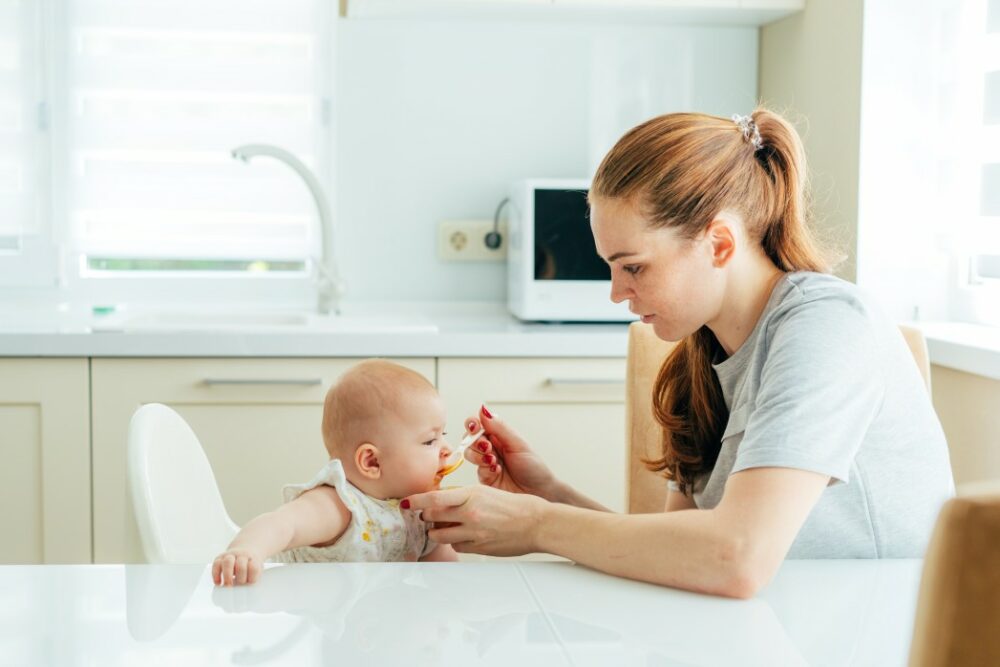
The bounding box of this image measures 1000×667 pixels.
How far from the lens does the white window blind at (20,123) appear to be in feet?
9.14

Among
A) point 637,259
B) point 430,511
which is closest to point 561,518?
point 430,511

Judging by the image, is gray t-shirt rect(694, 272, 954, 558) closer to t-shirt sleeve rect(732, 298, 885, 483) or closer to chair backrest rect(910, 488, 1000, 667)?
t-shirt sleeve rect(732, 298, 885, 483)

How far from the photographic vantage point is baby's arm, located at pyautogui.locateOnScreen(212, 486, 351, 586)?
0.99 meters

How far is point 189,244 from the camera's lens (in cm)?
291

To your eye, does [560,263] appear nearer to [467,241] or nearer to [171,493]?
[467,241]

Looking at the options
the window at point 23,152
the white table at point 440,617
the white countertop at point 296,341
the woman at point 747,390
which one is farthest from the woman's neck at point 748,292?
the window at point 23,152

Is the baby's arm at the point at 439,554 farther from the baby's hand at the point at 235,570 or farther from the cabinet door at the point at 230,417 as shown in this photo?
the cabinet door at the point at 230,417

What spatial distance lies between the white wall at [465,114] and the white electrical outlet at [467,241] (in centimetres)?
3

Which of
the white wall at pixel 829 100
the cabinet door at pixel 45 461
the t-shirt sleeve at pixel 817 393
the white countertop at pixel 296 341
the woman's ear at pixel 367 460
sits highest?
the white wall at pixel 829 100

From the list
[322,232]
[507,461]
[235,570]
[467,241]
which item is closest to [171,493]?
[235,570]

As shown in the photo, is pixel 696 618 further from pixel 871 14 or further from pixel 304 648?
pixel 871 14

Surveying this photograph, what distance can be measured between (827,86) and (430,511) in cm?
184

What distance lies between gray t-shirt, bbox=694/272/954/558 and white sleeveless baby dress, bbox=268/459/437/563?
1.35 ft

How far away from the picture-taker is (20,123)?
2812 mm
